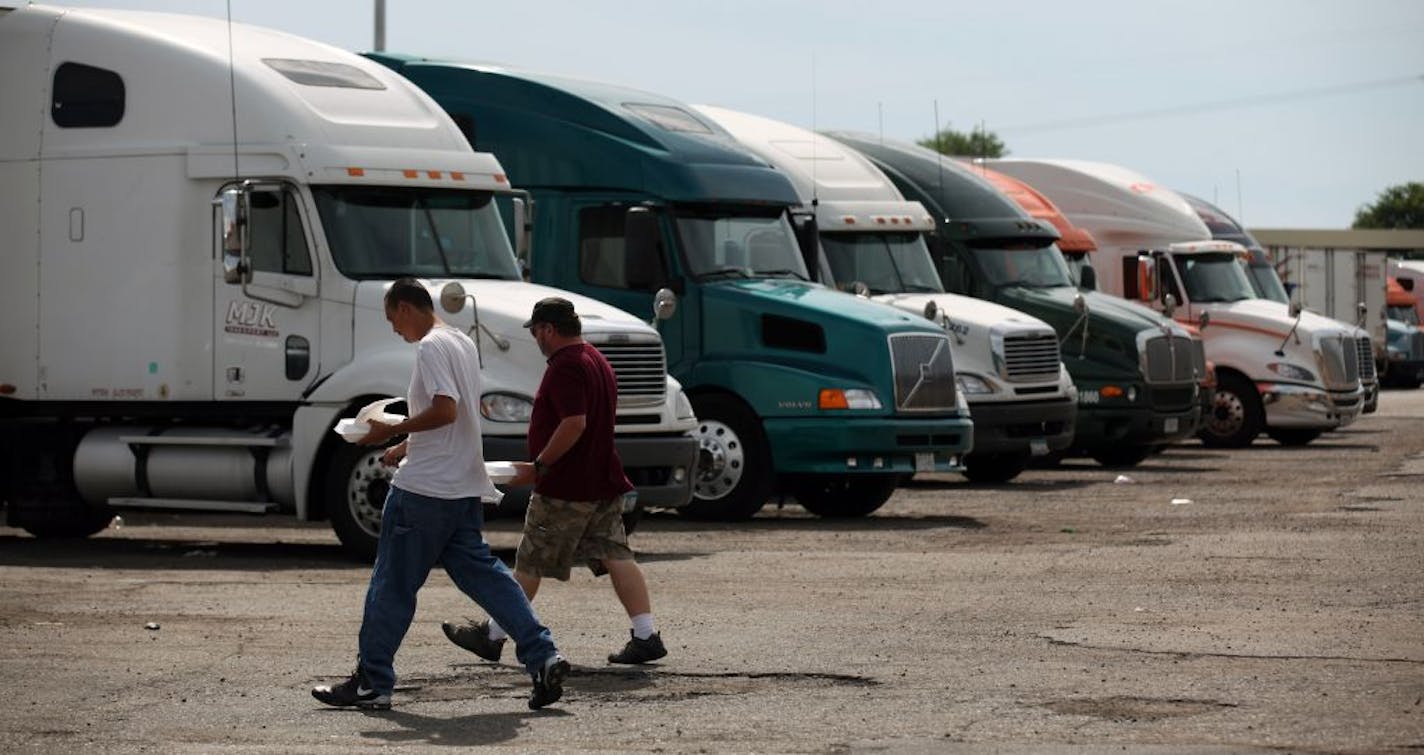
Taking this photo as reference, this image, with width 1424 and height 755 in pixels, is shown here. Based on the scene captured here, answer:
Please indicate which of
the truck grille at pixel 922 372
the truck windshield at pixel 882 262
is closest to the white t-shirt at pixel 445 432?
the truck grille at pixel 922 372

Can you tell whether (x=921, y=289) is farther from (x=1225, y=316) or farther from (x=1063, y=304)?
(x=1225, y=316)

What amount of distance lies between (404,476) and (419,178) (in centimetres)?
728

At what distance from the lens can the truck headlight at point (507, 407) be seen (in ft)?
56.1

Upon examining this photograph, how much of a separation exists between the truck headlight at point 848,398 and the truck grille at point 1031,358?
3.81m

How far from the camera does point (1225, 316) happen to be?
32.2 m

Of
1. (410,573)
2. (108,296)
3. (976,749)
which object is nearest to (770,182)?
(108,296)

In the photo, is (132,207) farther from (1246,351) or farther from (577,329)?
(1246,351)

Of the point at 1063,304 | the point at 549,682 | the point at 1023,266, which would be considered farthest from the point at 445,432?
the point at 1063,304

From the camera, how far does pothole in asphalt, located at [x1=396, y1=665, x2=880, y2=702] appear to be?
10.8 m

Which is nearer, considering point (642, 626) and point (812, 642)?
point (642, 626)

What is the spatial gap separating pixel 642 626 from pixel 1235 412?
71.8 feet

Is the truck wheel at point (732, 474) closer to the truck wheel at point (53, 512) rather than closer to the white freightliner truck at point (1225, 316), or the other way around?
the truck wheel at point (53, 512)

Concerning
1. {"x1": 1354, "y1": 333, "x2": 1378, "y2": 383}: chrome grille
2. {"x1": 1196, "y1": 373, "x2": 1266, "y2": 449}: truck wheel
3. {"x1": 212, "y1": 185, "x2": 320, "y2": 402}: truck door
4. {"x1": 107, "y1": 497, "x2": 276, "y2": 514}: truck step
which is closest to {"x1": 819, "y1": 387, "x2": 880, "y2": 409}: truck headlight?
{"x1": 212, "y1": 185, "x2": 320, "y2": 402}: truck door

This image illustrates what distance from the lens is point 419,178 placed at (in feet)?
58.1
